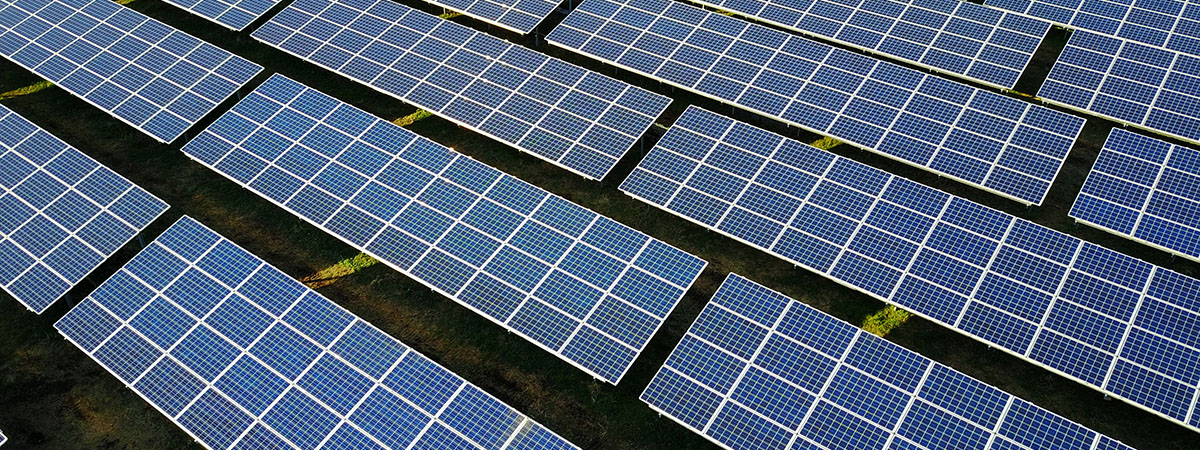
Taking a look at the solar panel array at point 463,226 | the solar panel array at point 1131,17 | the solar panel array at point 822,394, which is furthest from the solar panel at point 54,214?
the solar panel array at point 1131,17

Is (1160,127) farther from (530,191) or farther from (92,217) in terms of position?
(92,217)

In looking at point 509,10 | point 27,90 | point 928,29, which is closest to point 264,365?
point 509,10

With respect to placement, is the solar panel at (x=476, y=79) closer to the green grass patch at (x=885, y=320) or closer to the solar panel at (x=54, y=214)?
the solar panel at (x=54, y=214)

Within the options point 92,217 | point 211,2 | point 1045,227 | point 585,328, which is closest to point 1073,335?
point 1045,227

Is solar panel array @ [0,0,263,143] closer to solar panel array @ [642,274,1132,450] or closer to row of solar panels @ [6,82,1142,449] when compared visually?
row of solar panels @ [6,82,1142,449]

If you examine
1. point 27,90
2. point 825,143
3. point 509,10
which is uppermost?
point 509,10

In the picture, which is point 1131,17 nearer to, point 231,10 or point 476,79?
point 476,79

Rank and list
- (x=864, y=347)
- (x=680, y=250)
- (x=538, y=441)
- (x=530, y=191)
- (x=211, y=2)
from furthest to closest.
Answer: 1. (x=211, y=2)
2. (x=530, y=191)
3. (x=680, y=250)
4. (x=864, y=347)
5. (x=538, y=441)
